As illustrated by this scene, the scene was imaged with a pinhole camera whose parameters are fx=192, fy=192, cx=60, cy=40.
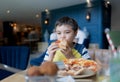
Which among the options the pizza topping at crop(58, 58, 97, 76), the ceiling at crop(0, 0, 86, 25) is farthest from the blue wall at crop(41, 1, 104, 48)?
the pizza topping at crop(58, 58, 97, 76)

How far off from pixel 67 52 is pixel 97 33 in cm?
609

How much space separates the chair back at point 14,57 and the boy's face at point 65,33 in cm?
71

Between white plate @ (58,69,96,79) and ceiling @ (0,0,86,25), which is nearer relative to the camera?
white plate @ (58,69,96,79)

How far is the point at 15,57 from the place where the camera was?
87.4 inches

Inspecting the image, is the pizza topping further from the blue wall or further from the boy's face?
the blue wall

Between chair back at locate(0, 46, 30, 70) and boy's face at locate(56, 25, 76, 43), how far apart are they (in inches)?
28.1

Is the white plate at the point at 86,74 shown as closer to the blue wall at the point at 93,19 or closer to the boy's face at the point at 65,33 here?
the boy's face at the point at 65,33

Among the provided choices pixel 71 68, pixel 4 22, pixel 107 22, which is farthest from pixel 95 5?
pixel 4 22

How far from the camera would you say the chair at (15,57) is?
2162 millimetres

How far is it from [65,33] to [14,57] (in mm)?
896

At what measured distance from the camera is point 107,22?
307 inches

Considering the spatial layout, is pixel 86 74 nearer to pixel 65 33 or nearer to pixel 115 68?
pixel 115 68

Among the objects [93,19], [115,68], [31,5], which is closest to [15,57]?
[115,68]

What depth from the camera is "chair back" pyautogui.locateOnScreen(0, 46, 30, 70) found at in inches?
85.4
